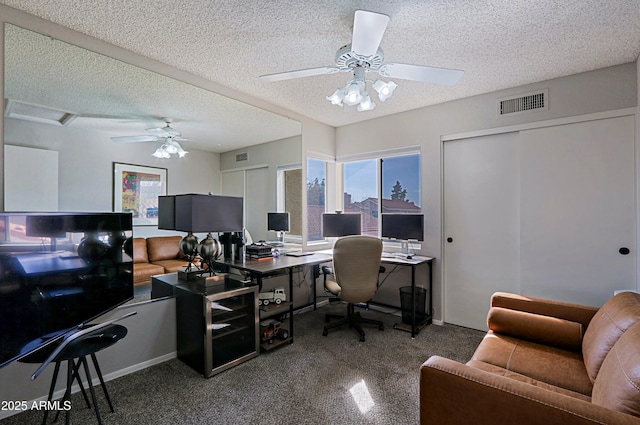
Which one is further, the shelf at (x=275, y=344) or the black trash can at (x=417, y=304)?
the black trash can at (x=417, y=304)

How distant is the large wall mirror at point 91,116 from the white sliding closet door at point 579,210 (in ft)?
10.6

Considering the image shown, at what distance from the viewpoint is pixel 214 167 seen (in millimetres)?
3014

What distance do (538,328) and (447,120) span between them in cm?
242

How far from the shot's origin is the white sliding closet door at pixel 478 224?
3160mm

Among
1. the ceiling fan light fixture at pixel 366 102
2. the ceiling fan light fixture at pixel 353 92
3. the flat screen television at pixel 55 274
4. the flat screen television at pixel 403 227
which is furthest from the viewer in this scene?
the flat screen television at pixel 403 227

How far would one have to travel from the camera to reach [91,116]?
224 centimetres

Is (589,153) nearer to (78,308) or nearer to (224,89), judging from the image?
(224,89)

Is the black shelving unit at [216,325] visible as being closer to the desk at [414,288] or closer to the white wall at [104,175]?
the white wall at [104,175]

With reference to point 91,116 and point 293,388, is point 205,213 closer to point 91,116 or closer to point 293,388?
point 91,116

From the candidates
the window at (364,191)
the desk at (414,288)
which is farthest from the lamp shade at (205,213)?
the window at (364,191)

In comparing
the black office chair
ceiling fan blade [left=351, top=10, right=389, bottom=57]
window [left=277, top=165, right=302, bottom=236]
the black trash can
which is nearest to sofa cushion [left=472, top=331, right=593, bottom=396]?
the black office chair

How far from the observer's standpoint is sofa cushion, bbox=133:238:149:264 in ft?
7.88

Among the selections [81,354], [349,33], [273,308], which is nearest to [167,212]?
[81,354]

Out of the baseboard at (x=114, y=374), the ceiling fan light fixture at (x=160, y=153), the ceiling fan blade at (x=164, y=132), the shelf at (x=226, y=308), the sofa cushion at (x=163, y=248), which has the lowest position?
the baseboard at (x=114, y=374)
